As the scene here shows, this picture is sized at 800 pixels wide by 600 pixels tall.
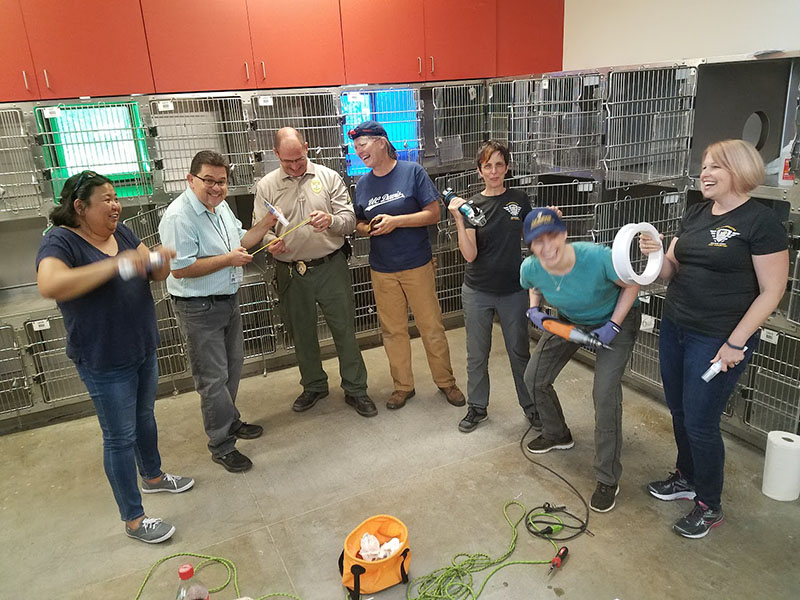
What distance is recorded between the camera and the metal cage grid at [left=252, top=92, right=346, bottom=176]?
12.6 feet

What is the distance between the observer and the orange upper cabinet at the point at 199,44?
12.1ft

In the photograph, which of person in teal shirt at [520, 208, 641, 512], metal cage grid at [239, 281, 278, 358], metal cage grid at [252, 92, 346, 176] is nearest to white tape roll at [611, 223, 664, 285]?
person in teal shirt at [520, 208, 641, 512]

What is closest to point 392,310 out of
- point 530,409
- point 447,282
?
point 530,409

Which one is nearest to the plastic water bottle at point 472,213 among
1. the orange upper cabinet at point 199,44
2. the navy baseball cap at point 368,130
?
the navy baseball cap at point 368,130

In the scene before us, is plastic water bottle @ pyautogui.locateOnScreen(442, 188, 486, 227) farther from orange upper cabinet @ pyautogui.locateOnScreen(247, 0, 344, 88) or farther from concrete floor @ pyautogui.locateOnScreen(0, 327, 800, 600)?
orange upper cabinet @ pyautogui.locateOnScreen(247, 0, 344, 88)

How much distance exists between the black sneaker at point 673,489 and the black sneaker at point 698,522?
184 mm

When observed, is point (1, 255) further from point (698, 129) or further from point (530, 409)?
point (698, 129)

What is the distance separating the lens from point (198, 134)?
371 centimetres

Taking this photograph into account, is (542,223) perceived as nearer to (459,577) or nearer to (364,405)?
(459,577)

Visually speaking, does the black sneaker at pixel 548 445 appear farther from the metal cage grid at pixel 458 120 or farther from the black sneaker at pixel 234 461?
the metal cage grid at pixel 458 120

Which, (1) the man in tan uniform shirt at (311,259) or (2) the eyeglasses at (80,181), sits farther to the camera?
(1) the man in tan uniform shirt at (311,259)

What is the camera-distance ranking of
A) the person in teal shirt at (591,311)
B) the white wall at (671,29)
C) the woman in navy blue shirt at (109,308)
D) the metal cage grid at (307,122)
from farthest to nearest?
the metal cage grid at (307,122) → the white wall at (671,29) → the person in teal shirt at (591,311) → the woman in navy blue shirt at (109,308)

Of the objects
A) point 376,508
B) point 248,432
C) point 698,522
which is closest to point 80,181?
point 248,432

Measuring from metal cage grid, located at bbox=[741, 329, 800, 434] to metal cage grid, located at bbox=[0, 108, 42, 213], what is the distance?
4.14 meters
